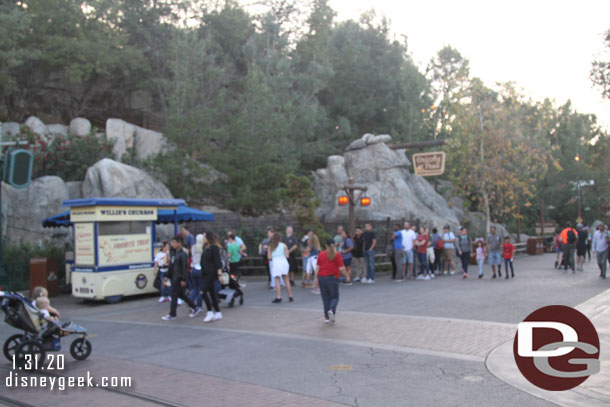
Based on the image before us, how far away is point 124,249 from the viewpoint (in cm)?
1498

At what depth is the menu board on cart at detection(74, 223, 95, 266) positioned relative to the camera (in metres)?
14.4

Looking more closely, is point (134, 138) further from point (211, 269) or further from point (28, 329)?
point (28, 329)

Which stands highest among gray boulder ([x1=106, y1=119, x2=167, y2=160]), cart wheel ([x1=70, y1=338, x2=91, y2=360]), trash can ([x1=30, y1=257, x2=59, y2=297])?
gray boulder ([x1=106, y1=119, x2=167, y2=160])

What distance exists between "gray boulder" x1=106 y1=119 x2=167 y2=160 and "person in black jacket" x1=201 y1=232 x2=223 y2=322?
70.2 ft

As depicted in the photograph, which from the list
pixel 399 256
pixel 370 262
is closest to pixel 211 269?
pixel 370 262

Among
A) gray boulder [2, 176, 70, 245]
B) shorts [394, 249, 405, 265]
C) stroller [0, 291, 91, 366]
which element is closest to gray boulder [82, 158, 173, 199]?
gray boulder [2, 176, 70, 245]

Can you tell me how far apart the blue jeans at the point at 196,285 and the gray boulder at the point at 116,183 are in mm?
12330

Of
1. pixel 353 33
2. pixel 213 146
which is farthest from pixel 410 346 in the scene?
pixel 353 33

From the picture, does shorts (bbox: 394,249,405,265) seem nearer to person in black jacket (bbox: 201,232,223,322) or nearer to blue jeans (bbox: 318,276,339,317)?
blue jeans (bbox: 318,276,339,317)

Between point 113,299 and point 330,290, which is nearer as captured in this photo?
point 330,290

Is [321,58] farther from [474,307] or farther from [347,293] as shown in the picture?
[474,307]

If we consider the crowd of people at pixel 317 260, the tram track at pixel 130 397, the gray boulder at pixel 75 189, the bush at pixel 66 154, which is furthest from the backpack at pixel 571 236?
the bush at pixel 66 154

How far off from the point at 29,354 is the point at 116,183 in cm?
1741

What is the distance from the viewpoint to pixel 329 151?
3875 centimetres
